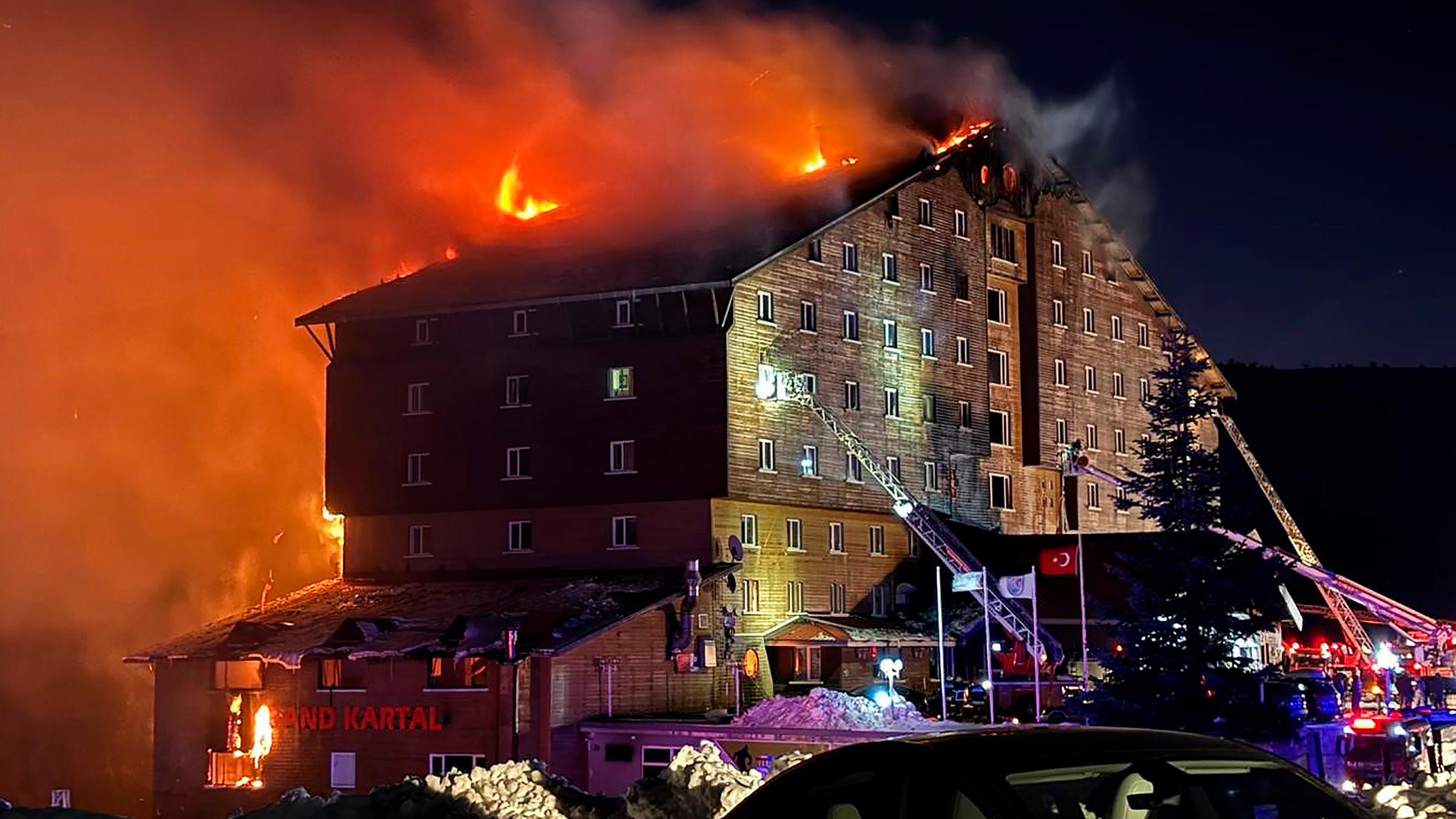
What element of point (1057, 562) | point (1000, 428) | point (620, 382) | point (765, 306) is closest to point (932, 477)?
point (1000, 428)

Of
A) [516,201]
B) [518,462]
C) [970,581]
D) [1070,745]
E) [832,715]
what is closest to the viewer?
[1070,745]

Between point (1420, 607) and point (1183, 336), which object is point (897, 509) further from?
point (1420, 607)

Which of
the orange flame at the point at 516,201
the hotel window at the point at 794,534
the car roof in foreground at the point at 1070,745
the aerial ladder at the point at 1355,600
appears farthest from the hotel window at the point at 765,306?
the car roof in foreground at the point at 1070,745

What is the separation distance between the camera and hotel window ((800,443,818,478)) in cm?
5866

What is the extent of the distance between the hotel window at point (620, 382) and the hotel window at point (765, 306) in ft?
15.9

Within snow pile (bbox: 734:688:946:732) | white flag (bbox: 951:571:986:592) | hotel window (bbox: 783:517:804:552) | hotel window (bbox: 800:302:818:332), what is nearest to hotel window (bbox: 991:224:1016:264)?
hotel window (bbox: 800:302:818:332)

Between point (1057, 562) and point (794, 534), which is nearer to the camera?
point (1057, 562)

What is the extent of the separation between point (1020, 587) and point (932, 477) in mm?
16748

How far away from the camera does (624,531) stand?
56.8 metres

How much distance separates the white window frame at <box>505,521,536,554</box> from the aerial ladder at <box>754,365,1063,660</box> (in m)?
9.34

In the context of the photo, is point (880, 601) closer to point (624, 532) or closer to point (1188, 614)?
point (624, 532)

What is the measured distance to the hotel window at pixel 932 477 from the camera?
63938 mm

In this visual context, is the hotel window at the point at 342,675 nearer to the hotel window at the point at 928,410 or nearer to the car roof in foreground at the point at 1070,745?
the hotel window at the point at 928,410

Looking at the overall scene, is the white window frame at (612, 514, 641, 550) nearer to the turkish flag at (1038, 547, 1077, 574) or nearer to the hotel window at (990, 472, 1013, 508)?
the turkish flag at (1038, 547, 1077, 574)
